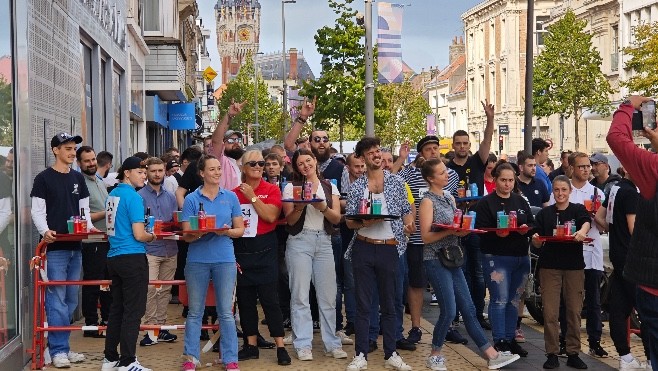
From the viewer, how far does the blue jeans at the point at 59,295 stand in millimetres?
10273

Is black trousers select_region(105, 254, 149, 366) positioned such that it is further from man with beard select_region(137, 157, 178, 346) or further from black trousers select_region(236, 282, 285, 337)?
man with beard select_region(137, 157, 178, 346)

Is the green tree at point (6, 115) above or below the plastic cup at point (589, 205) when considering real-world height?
above

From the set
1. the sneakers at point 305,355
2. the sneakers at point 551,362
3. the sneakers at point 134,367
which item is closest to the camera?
the sneakers at point 134,367

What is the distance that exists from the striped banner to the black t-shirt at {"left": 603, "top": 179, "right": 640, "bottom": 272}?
15046mm

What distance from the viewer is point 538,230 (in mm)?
10469

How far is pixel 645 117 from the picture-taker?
6621mm

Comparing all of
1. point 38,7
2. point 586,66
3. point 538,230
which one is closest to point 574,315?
point 538,230

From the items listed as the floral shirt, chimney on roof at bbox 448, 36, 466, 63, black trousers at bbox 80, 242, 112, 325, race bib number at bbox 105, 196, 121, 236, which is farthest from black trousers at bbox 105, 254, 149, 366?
chimney on roof at bbox 448, 36, 466, 63

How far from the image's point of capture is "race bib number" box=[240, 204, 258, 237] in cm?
1041

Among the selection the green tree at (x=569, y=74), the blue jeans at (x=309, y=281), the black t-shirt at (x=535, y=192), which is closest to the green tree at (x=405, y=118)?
the green tree at (x=569, y=74)

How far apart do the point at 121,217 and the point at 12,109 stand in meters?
1.54

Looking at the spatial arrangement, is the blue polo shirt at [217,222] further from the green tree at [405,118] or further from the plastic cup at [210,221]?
the green tree at [405,118]

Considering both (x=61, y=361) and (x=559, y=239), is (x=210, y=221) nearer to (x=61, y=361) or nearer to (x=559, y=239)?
(x=61, y=361)

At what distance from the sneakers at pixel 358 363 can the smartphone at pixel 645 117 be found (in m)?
4.21
